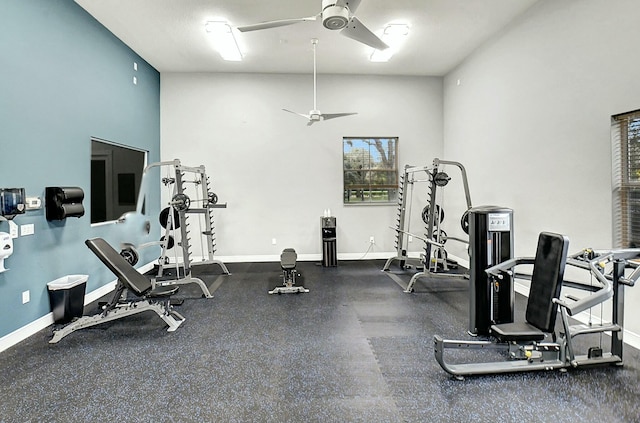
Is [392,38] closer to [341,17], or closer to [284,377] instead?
[341,17]

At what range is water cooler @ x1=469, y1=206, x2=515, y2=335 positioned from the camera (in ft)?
9.12

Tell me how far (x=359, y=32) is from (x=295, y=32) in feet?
6.22

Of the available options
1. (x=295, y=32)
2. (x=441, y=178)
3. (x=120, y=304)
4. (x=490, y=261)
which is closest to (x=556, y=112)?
(x=441, y=178)

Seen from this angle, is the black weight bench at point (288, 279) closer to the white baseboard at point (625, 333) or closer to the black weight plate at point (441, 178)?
the black weight plate at point (441, 178)

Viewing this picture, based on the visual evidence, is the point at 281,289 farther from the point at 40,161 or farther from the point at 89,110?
the point at 89,110

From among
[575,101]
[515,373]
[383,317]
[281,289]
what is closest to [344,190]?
[281,289]

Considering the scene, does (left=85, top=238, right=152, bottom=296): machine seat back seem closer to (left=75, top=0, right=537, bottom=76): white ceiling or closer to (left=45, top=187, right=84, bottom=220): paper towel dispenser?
(left=45, top=187, right=84, bottom=220): paper towel dispenser

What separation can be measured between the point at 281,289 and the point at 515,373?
8.93 feet

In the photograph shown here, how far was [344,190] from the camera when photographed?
627cm

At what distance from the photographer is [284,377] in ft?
7.68

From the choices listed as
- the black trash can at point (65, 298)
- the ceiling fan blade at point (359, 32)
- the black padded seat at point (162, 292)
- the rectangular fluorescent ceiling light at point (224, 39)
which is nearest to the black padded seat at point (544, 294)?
the ceiling fan blade at point (359, 32)

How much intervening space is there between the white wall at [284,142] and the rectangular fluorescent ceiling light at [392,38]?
1005mm

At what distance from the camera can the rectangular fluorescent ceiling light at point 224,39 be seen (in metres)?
4.20

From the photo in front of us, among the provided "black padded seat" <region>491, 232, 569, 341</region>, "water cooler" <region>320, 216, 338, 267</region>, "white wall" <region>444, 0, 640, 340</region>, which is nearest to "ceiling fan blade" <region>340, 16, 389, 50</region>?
"white wall" <region>444, 0, 640, 340</region>
